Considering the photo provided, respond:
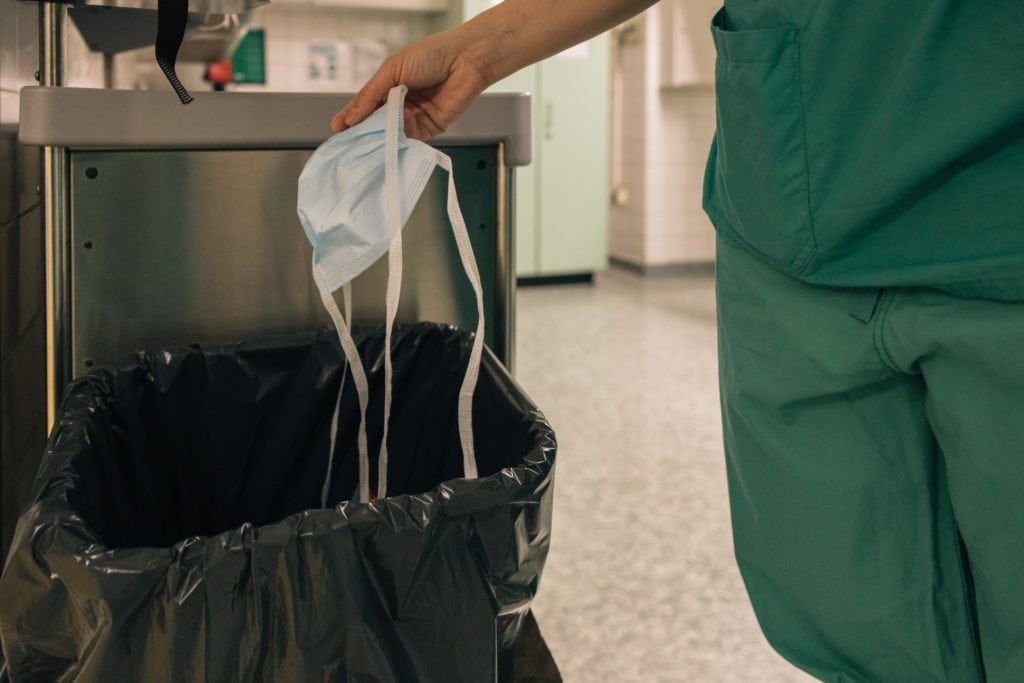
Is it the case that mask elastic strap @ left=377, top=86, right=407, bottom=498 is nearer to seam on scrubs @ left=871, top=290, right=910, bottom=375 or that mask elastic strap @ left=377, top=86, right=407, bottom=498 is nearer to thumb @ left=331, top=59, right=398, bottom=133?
thumb @ left=331, top=59, right=398, bottom=133

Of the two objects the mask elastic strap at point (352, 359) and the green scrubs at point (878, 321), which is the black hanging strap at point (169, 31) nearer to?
the mask elastic strap at point (352, 359)

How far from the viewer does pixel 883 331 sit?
2.40ft

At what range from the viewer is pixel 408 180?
2.68 ft

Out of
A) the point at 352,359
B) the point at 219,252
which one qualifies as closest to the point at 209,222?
the point at 219,252

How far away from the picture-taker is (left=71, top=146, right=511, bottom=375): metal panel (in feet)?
3.41

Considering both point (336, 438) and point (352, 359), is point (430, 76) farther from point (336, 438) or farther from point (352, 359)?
point (336, 438)

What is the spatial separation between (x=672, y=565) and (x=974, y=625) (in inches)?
39.1

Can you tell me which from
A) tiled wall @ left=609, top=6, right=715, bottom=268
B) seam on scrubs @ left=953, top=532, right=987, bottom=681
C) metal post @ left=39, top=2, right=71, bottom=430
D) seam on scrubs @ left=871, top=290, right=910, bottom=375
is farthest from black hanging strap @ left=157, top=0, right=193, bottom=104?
tiled wall @ left=609, top=6, right=715, bottom=268

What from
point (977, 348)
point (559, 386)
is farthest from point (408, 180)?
point (559, 386)

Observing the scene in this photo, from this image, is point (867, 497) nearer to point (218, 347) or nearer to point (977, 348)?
point (977, 348)

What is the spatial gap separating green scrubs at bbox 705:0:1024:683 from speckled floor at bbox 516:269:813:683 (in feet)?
2.00

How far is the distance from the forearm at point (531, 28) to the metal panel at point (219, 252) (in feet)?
0.92

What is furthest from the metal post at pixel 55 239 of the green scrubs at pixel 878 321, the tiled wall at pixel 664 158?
the tiled wall at pixel 664 158

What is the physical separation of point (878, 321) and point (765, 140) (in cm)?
17
